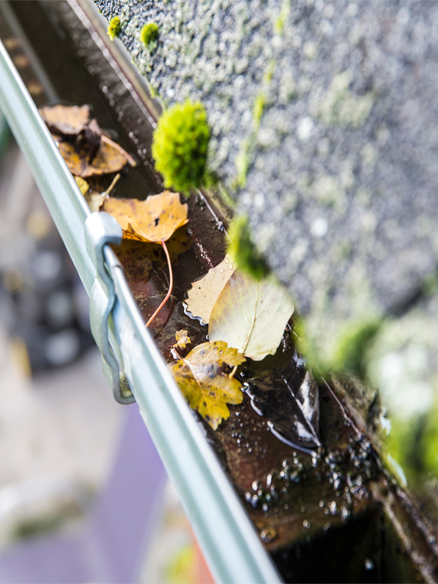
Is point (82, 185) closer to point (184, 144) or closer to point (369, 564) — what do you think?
point (184, 144)

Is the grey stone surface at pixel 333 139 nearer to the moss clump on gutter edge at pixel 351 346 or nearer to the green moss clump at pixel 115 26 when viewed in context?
the moss clump on gutter edge at pixel 351 346

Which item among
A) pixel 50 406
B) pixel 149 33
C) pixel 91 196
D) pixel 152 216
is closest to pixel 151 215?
pixel 152 216

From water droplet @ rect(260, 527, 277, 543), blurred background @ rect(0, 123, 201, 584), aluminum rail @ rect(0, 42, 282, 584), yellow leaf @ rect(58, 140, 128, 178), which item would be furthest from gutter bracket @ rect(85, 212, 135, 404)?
blurred background @ rect(0, 123, 201, 584)

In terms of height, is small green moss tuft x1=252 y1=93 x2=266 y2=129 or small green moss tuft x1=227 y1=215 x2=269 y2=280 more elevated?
small green moss tuft x1=252 y1=93 x2=266 y2=129

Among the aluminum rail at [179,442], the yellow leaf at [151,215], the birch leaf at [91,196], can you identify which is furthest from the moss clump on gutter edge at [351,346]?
the birch leaf at [91,196]

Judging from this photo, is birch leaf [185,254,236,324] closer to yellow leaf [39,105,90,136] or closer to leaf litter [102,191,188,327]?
leaf litter [102,191,188,327]

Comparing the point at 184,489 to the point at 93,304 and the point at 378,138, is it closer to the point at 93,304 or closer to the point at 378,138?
the point at 93,304
